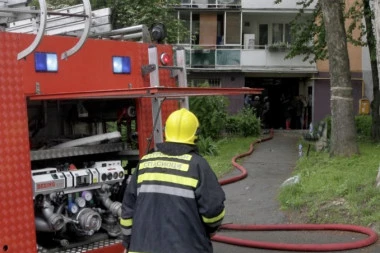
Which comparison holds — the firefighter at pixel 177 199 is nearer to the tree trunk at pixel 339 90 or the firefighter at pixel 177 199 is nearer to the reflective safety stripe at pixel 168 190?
the reflective safety stripe at pixel 168 190

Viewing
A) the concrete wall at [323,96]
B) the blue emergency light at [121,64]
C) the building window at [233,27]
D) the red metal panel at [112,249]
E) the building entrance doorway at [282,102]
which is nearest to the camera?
the red metal panel at [112,249]

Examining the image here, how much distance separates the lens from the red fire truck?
399cm

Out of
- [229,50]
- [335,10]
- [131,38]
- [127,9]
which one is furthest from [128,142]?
[229,50]

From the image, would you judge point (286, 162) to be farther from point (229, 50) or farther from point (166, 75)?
point (229, 50)

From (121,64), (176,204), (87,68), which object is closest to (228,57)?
(121,64)

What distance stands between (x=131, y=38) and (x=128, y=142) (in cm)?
107

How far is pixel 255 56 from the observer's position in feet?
94.1

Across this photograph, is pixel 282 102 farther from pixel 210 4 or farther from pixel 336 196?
pixel 336 196

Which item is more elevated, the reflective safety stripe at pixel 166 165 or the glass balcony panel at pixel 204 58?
the glass balcony panel at pixel 204 58

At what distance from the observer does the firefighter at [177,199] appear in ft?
10.9

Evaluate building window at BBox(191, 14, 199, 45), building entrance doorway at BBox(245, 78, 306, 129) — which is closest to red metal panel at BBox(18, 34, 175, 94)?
building entrance doorway at BBox(245, 78, 306, 129)

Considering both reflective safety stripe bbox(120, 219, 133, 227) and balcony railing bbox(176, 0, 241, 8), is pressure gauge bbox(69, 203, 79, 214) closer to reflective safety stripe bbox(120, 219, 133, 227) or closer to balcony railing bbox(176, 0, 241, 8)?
reflective safety stripe bbox(120, 219, 133, 227)

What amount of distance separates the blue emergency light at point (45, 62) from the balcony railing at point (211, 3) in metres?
25.6

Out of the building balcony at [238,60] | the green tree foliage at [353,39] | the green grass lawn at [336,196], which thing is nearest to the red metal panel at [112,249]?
the green grass lawn at [336,196]
